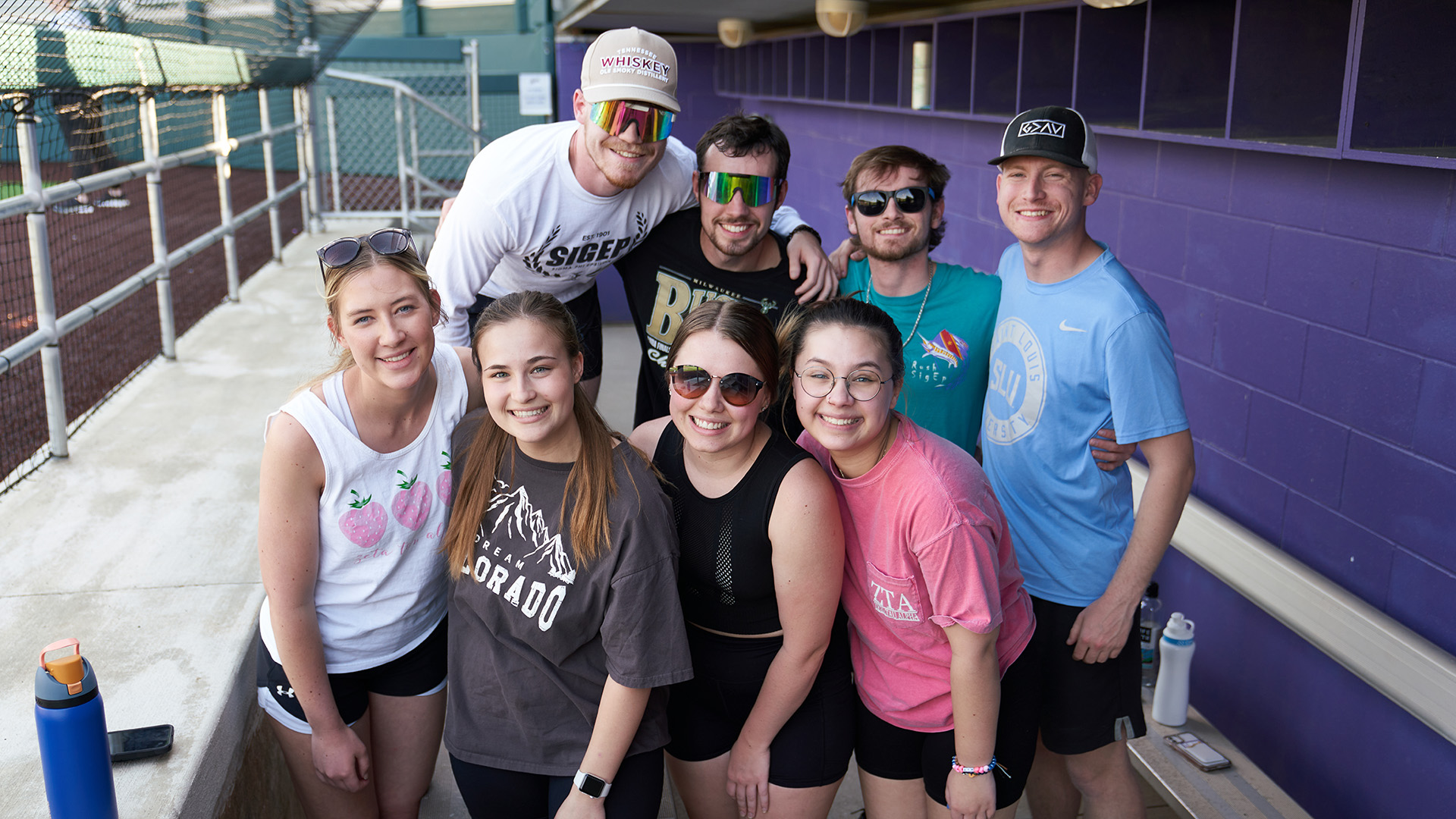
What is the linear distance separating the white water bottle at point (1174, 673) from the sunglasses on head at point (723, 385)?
206 cm

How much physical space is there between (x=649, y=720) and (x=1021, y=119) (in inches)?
63.4

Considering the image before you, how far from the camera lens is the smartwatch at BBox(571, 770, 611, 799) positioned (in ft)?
6.83

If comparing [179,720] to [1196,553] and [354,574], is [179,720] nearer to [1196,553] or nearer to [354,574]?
[354,574]

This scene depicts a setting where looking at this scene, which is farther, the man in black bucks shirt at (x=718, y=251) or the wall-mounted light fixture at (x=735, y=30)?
the wall-mounted light fixture at (x=735, y=30)

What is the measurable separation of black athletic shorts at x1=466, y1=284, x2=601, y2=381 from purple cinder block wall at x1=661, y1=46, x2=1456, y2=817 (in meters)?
2.00

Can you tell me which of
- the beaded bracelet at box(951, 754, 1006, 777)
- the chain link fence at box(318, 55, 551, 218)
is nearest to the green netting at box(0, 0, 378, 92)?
the beaded bracelet at box(951, 754, 1006, 777)

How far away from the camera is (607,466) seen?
2.07 metres

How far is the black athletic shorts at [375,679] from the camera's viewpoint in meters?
2.26

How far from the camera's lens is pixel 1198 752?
3.37m

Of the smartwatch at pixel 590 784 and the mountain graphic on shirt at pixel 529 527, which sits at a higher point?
the mountain graphic on shirt at pixel 529 527

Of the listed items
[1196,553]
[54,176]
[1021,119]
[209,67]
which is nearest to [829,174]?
[209,67]

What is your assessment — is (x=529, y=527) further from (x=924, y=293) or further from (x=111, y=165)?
(x=111, y=165)

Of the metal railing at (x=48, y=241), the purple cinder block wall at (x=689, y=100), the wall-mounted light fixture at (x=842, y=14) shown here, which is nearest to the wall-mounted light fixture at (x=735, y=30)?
the purple cinder block wall at (x=689, y=100)

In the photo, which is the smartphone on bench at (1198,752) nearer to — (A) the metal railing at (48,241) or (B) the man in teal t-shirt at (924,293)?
(B) the man in teal t-shirt at (924,293)
